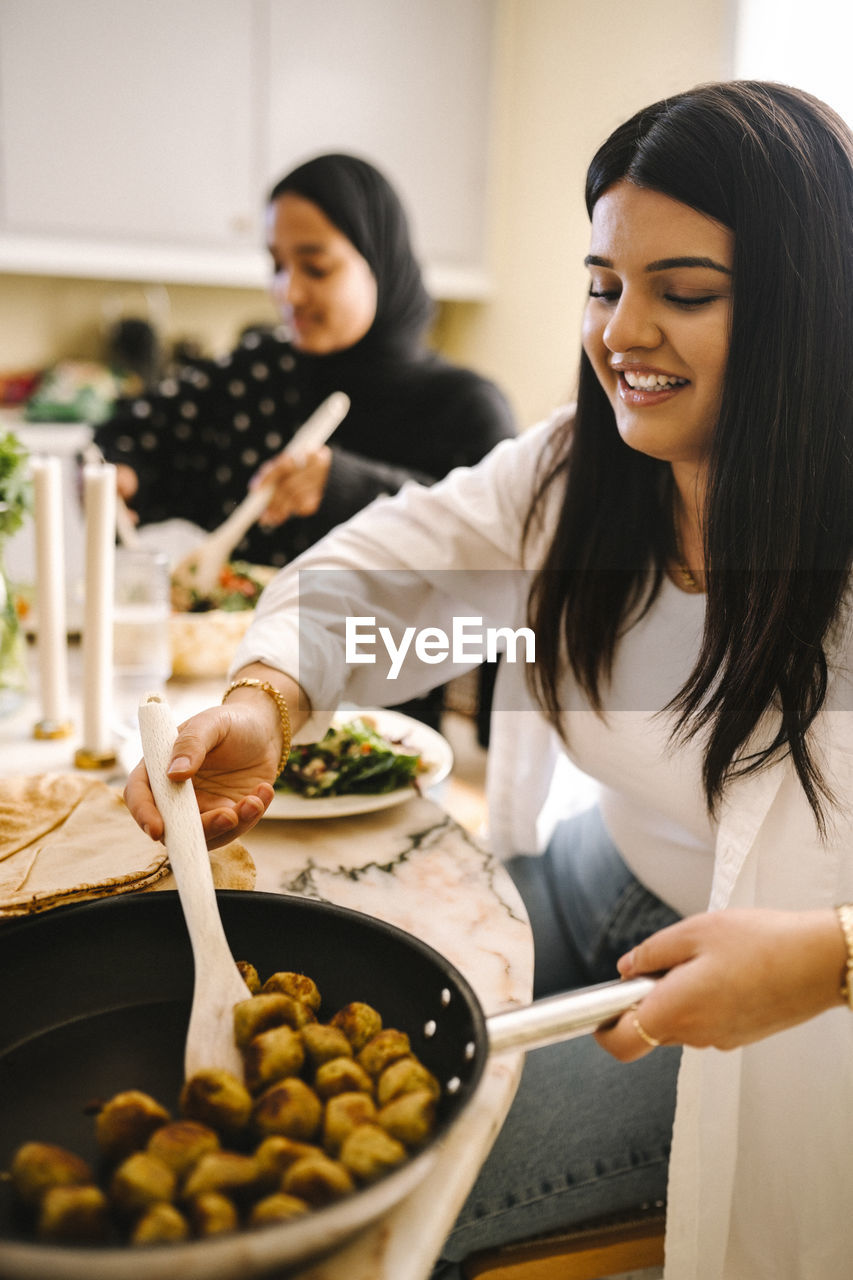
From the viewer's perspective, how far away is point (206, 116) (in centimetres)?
318

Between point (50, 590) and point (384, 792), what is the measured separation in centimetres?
45

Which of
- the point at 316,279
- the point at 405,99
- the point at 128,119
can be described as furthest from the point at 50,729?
the point at 405,99

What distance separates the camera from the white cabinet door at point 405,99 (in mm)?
3244

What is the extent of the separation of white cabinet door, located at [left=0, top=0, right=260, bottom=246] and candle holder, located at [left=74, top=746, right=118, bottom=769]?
261 cm

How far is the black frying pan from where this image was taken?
529 mm

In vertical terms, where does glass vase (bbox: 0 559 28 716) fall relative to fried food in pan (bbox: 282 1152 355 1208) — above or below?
below

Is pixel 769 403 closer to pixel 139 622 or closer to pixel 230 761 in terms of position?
pixel 230 761

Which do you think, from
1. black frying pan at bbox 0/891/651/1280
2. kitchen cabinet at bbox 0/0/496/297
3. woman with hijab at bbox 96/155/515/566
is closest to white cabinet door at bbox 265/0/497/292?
kitchen cabinet at bbox 0/0/496/297

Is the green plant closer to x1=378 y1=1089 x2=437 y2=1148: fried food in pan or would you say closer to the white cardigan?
the white cardigan

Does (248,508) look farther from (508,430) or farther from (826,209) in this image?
(826,209)

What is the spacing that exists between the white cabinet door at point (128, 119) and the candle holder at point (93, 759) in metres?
2.61

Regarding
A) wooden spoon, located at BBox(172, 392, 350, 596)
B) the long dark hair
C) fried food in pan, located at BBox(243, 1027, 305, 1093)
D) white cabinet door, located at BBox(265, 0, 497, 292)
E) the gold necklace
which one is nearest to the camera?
fried food in pan, located at BBox(243, 1027, 305, 1093)

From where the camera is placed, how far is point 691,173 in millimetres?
818

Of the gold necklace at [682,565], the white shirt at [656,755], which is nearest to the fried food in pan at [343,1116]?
the white shirt at [656,755]
